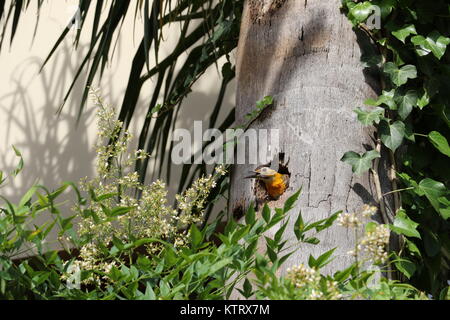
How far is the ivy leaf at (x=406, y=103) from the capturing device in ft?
5.87

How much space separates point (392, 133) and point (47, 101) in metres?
2.34

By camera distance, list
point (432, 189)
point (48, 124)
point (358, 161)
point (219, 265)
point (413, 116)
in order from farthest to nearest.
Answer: point (48, 124)
point (413, 116)
point (432, 189)
point (358, 161)
point (219, 265)

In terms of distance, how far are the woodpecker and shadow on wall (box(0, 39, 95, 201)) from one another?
213 cm

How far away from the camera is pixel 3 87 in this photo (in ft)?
11.9

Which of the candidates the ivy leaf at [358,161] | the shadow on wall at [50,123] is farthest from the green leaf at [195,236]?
the shadow on wall at [50,123]

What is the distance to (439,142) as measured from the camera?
71.7 inches

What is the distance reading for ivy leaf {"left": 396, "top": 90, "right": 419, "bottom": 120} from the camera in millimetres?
1790

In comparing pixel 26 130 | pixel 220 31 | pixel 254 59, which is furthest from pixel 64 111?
pixel 254 59

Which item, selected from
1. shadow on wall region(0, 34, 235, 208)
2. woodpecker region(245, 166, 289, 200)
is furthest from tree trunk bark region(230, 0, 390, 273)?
shadow on wall region(0, 34, 235, 208)

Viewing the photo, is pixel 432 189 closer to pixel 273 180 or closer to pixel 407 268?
pixel 407 268

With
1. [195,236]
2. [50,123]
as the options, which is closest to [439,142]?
[195,236]

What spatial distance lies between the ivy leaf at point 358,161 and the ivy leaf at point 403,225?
5.7 inches

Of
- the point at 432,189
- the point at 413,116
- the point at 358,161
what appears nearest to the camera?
the point at 358,161
